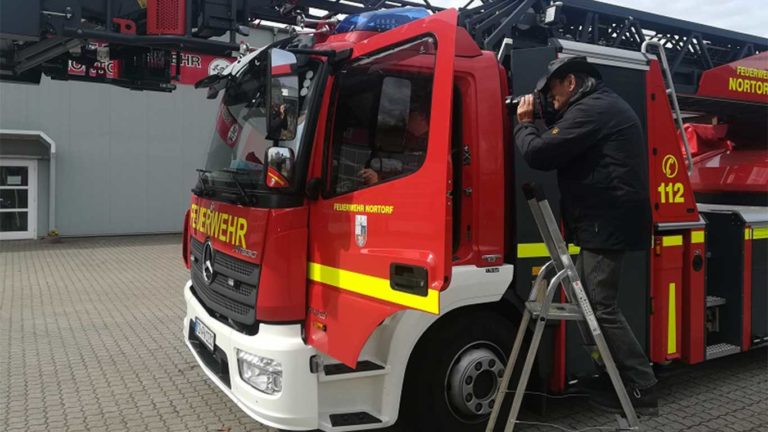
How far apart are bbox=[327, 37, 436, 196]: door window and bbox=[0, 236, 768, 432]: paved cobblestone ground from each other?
6.46 ft

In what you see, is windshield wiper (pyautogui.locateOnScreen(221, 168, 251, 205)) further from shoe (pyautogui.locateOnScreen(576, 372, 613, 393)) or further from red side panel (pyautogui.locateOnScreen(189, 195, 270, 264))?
shoe (pyautogui.locateOnScreen(576, 372, 613, 393))

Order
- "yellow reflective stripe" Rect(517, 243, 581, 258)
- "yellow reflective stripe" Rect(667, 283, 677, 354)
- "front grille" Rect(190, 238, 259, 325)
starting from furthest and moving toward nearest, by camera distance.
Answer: "yellow reflective stripe" Rect(667, 283, 677, 354) → "yellow reflective stripe" Rect(517, 243, 581, 258) → "front grille" Rect(190, 238, 259, 325)

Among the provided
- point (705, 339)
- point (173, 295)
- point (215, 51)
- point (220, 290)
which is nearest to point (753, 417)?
point (705, 339)

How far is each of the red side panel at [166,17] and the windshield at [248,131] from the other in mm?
640

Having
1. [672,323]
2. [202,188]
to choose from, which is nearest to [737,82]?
[672,323]

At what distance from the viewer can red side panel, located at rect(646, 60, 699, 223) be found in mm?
3895

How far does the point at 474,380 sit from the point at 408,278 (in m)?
1.08

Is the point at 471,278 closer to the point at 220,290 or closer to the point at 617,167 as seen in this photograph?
the point at 617,167

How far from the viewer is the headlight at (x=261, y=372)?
3.12 metres

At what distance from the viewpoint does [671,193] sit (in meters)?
3.99

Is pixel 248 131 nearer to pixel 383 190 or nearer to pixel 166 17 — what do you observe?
pixel 383 190

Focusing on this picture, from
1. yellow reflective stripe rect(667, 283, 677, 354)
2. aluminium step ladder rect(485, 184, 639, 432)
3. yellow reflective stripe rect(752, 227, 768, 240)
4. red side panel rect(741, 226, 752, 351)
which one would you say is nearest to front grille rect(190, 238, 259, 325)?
aluminium step ladder rect(485, 184, 639, 432)

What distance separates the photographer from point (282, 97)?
302 centimetres

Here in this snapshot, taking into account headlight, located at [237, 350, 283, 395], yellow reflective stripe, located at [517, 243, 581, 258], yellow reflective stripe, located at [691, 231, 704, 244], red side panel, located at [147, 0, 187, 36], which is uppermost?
red side panel, located at [147, 0, 187, 36]
